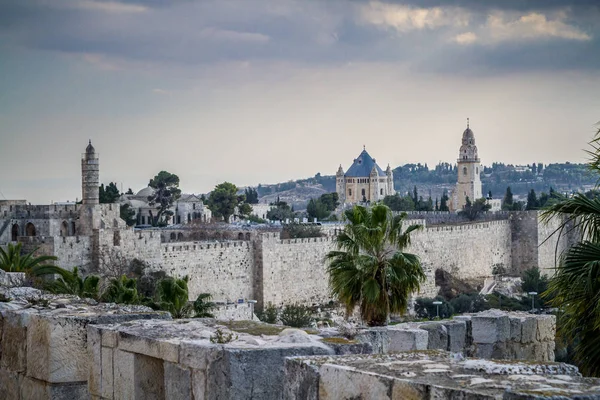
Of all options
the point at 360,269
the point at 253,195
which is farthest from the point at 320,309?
the point at 253,195

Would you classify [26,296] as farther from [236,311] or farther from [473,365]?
[236,311]

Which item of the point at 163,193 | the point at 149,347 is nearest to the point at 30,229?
the point at 163,193

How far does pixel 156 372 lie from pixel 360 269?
688cm

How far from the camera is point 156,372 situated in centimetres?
397

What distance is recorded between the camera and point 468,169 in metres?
77.9

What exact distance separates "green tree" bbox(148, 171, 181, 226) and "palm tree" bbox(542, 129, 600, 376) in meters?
45.1

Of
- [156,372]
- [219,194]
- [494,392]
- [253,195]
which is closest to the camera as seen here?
[494,392]

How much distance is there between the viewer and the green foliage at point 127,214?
4661 centimetres

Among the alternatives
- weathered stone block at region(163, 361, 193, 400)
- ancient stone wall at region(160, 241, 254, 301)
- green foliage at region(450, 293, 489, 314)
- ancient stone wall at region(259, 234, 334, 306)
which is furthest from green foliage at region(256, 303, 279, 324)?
weathered stone block at region(163, 361, 193, 400)

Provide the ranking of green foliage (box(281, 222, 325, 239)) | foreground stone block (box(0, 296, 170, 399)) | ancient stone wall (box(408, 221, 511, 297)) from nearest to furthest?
foreground stone block (box(0, 296, 170, 399)) → ancient stone wall (box(408, 221, 511, 297)) → green foliage (box(281, 222, 325, 239))

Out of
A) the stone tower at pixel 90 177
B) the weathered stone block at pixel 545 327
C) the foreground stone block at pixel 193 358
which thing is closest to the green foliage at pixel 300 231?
the stone tower at pixel 90 177

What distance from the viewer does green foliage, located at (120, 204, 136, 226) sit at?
153 ft

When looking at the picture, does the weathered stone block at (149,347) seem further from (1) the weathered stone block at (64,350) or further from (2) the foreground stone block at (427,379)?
(2) the foreground stone block at (427,379)

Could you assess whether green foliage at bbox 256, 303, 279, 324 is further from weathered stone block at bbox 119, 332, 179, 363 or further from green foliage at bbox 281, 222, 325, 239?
weathered stone block at bbox 119, 332, 179, 363
